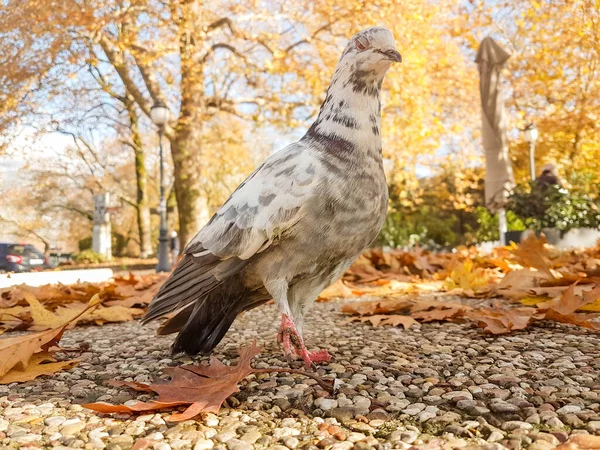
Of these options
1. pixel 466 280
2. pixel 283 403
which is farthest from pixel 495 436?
pixel 466 280

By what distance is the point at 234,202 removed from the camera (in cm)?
190

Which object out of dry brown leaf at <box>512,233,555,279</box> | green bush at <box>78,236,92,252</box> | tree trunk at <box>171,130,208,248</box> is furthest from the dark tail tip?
green bush at <box>78,236,92,252</box>

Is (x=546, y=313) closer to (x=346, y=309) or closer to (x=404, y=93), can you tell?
(x=346, y=309)

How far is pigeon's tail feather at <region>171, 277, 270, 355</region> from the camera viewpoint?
205 centimetres

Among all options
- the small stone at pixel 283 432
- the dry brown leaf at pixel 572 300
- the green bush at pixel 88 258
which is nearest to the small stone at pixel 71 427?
the small stone at pixel 283 432

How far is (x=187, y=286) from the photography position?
1.92m

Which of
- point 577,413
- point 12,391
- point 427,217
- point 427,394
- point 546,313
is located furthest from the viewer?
point 427,217

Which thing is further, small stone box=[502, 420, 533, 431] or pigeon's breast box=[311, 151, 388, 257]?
pigeon's breast box=[311, 151, 388, 257]

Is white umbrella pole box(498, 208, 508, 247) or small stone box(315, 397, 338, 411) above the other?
white umbrella pole box(498, 208, 508, 247)

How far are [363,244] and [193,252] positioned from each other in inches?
24.9

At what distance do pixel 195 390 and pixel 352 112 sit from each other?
112 cm

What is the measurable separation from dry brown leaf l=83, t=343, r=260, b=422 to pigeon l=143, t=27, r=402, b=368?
0.95ft

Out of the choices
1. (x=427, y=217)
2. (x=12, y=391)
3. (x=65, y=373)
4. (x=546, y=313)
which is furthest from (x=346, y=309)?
(x=427, y=217)

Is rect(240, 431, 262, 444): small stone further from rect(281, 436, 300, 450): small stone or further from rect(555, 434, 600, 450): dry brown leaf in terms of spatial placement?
rect(555, 434, 600, 450): dry brown leaf
